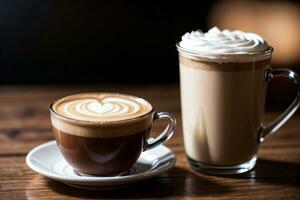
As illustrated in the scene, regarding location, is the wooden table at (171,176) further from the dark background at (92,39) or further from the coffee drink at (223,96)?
the dark background at (92,39)

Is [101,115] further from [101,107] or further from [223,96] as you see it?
[223,96]

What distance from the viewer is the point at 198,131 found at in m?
0.81

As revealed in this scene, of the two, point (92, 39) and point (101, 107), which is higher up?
point (101, 107)

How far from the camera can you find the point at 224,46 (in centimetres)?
77

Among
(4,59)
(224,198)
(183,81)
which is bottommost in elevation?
(4,59)

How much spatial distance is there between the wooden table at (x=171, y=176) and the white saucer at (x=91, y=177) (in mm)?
16

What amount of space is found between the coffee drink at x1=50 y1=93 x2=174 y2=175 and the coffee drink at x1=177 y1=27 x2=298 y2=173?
7 centimetres

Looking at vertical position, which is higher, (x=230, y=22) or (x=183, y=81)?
(x=183, y=81)

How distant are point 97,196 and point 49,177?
0.07 metres

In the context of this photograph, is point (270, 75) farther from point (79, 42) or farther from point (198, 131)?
point (79, 42)

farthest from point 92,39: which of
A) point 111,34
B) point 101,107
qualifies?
point 101,107

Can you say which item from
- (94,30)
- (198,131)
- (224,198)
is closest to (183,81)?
(198,131)

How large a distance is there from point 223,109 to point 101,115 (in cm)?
17

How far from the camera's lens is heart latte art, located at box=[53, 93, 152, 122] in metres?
0.75
